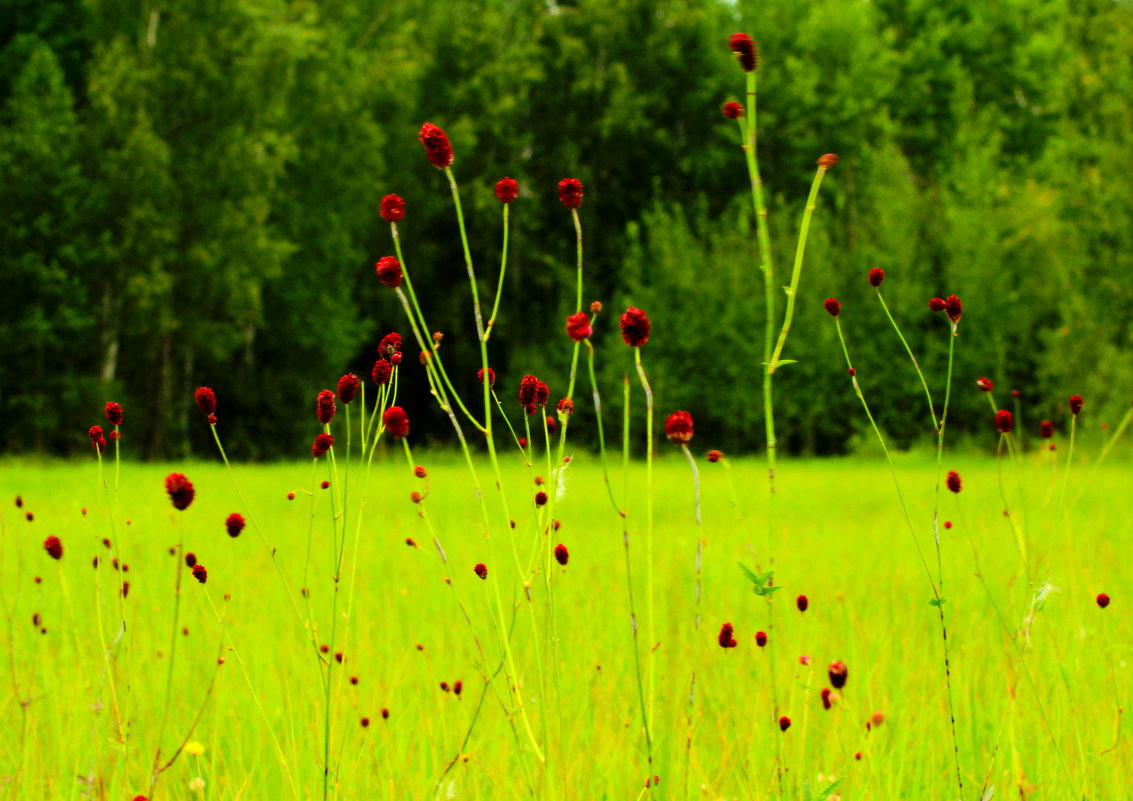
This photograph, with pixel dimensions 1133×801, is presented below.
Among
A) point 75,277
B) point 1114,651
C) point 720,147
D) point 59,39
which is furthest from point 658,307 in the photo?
point 1114,651

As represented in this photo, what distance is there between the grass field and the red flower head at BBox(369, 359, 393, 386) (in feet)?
1.11

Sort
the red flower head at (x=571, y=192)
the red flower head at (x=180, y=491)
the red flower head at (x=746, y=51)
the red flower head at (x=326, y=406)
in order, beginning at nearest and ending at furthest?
the red flower head at (x=746, y=51) < the red flower head at (x=180, y=491) < the red flower head at (x=571, y=192) < the red flower head at (x=326, y=406)

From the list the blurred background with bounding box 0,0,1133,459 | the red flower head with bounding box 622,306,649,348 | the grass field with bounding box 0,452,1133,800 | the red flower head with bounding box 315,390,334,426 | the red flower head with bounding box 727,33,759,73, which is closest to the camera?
the red flower head with bounding box 727,33,759,73

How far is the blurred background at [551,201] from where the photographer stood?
1664 cm

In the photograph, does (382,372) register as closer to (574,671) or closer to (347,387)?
(347,387)

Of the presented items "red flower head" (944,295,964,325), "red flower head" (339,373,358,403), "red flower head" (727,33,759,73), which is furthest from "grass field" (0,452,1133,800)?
"red flower head" (727,33,759,73)

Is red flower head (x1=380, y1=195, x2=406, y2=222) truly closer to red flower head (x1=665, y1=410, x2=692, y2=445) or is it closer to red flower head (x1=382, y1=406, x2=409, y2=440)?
red flower head (x1=382, y1=406, x2=409, y2=440)

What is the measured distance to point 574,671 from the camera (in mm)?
2811

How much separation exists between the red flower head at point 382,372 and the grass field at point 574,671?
0.34 m

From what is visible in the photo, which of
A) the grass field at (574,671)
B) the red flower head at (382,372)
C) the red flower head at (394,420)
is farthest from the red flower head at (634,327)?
the red flower head at (382,372)

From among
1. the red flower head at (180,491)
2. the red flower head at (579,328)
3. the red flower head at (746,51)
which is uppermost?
the red flower head at (746,51)

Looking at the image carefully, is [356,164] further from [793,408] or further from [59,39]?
[793,408]

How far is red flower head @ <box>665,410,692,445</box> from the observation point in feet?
3.83

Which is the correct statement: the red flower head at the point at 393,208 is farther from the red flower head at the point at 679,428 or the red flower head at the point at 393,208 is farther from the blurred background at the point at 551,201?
the blurred background at the point at 551,201
